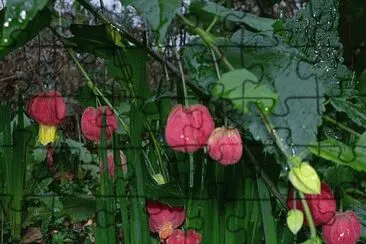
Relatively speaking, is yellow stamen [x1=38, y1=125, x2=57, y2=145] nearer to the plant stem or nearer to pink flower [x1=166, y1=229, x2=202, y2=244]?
pink flower [x1=166, y1=229, x2=202, y2=244]

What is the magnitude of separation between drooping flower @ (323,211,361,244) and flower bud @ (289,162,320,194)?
0.16 metres

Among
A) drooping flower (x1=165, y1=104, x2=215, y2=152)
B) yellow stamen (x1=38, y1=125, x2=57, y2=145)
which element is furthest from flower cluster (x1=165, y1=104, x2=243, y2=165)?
yellow stamen (x1=38, y1=125, x2=57, y2=145)

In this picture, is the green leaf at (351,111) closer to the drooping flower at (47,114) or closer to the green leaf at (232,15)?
the green leaf at (232,15)

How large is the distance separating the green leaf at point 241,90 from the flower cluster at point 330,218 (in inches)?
5.9

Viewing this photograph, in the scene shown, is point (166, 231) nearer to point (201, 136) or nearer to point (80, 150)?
point (201, 136)

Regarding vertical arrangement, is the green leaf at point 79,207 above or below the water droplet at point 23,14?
below

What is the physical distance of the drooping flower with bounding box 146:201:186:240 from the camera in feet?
2.61

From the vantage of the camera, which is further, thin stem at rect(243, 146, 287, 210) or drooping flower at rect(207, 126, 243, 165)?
thin stem at rect(243, 146, 287, 210)

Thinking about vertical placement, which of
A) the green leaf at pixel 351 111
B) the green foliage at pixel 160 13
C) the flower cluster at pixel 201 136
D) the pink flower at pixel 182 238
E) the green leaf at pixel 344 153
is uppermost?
the green foliage at pixel 160 13

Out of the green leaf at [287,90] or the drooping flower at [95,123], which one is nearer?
the green leaf at [287,90]

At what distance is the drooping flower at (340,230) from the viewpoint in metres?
0.69

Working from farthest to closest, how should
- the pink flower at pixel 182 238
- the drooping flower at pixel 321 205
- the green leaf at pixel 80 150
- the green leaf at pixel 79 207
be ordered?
the green leaf at pixel 80 150
the green leaf at pixel 79 207
the pink flower at pixel 182 238
the drooping flower at pixel 321 205
